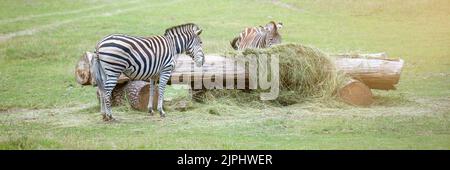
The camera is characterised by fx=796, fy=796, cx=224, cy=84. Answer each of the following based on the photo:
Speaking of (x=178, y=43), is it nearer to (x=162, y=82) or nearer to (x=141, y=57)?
(x=162, y=82)

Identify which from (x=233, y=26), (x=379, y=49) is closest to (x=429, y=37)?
(x=379, y=49)

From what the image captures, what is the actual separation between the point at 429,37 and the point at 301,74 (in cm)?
1537

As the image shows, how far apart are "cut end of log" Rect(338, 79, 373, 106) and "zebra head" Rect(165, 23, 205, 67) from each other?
2.85 metres

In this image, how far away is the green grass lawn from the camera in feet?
39.0

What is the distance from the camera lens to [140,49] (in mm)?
14164

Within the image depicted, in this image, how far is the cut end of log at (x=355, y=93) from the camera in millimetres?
15641

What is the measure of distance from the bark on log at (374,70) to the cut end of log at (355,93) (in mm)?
459

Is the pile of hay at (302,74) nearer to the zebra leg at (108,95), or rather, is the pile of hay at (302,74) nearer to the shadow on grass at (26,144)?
the zebra leg at (108,95)

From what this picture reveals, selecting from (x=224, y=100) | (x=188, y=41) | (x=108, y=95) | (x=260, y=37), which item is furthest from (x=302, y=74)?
(x=108, y=95)

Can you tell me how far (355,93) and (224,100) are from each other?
8.48 feet

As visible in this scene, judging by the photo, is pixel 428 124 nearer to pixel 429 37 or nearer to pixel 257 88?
pixel 257 88

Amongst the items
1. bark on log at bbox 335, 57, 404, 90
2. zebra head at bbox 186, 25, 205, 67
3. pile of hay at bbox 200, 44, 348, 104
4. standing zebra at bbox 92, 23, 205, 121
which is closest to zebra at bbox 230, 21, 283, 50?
pile of hay at bbox 200, 44, 348, 104

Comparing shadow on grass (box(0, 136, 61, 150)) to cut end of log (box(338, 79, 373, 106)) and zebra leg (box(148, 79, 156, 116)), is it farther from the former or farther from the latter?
→ cut end of log (box(338, 79, 373, 106))

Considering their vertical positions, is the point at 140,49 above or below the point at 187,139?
above
